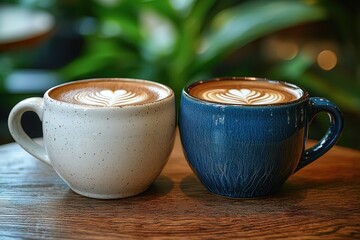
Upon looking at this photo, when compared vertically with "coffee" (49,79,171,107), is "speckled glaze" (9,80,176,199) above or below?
below

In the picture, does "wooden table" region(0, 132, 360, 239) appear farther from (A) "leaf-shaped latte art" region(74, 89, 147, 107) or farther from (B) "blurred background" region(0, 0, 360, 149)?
(B) "blurred background" region(0, 0, 360, 149)

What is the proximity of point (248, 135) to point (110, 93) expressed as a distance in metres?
0.17

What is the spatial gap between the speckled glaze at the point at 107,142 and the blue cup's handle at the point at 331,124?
0.16m

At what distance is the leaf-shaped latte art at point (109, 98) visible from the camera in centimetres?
67

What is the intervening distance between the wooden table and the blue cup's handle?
0.04m

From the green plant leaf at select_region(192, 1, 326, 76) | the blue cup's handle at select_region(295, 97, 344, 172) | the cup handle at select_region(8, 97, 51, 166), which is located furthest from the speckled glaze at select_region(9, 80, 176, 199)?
the green plant leaf at select_region(192, 1, 326, 76)

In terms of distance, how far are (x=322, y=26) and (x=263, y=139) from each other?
1.82m

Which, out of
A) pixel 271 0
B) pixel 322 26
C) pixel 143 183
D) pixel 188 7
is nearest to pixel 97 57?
pixel 188 7

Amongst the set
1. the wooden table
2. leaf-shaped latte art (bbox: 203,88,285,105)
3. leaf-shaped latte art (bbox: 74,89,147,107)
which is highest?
leaf-shaped latte art (bbox: 203,88,285,105)

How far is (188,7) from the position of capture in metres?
1.40

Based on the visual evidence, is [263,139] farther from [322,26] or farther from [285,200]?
[322,26]

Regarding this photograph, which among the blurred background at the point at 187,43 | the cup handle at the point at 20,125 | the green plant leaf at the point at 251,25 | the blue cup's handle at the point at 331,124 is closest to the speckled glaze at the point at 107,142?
the cup handle at the point at 20,125

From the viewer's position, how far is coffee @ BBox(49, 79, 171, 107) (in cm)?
68

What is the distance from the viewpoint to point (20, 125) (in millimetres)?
715
